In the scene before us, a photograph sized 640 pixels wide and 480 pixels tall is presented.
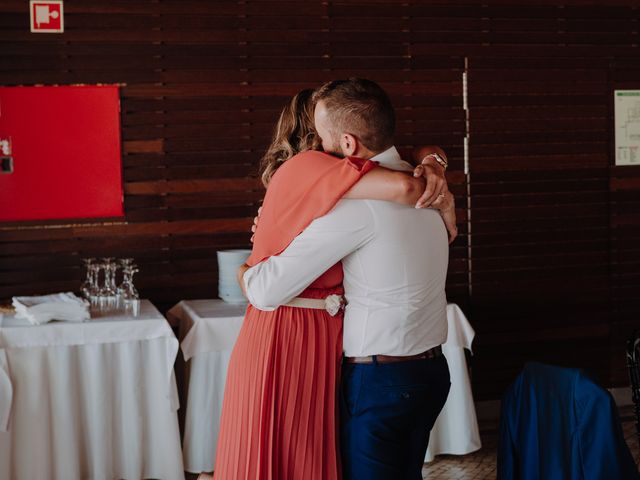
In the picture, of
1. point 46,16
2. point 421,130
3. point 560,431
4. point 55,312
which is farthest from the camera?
point 421,130

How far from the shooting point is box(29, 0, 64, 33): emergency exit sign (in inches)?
181

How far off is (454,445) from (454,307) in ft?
2.19

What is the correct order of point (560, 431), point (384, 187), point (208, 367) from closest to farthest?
point (384, 187) < point (560, 431) < point (208, 367)

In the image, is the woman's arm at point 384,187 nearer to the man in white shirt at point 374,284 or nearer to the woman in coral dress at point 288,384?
the man in white shirt at point 374,284

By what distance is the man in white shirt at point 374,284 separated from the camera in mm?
2146

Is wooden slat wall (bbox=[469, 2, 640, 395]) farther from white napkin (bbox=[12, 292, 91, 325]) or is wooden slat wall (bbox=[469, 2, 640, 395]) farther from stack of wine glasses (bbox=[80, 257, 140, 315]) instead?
Answer: white napkin (bbox=[12, 292, 91, 325])

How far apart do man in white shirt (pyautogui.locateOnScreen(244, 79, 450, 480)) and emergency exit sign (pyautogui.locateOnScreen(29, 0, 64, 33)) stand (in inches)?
111

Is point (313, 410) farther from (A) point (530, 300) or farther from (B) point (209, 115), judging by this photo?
(A) point (530, 300)

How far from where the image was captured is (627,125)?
5.52m

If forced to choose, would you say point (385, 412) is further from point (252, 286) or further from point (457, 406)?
point (457, 406)

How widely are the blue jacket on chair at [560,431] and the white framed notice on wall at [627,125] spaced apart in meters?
3.27

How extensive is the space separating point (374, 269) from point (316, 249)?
14 cm

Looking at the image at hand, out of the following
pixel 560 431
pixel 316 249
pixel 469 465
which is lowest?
pixel 469 465

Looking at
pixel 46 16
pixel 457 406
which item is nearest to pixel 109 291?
pixel 46 16
